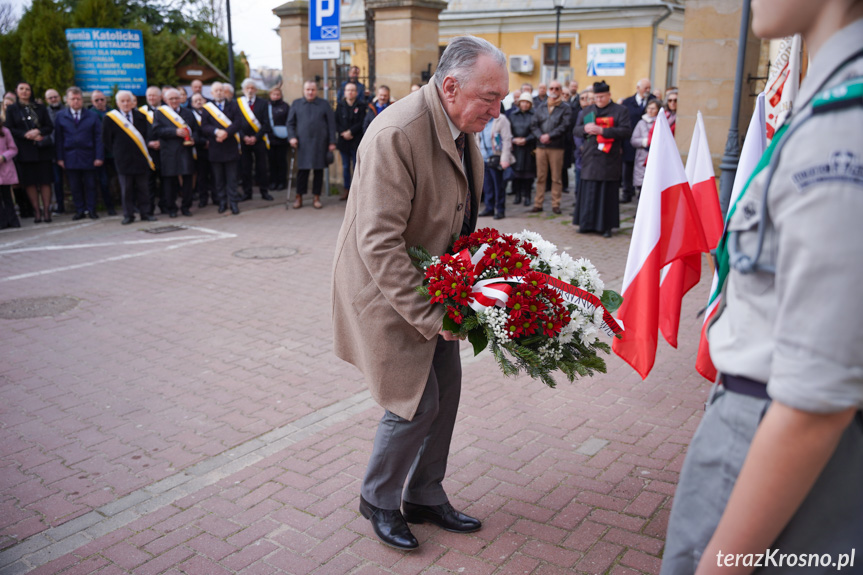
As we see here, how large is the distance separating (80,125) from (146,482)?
397 inches

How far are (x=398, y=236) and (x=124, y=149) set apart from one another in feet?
34.7

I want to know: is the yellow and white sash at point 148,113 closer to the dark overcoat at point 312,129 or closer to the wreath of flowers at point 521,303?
the dark overcoat at point 312,129

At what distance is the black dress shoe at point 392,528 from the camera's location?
3246mm

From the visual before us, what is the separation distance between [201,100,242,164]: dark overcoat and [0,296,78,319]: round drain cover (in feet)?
19.1

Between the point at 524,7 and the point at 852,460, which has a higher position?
the point at 524,7

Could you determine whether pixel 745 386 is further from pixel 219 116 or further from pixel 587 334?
pixel 219 116

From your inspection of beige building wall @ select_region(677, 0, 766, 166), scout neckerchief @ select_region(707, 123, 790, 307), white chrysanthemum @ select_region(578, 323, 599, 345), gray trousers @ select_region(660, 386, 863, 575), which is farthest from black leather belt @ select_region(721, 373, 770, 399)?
beige building wall @ select_region(677, 0, 766, 166)

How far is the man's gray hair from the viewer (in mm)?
2822

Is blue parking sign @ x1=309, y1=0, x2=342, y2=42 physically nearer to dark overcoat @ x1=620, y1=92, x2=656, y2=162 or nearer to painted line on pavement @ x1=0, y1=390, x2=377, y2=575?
dark overcoat @ x1=620, y1=92, x2=656, y2=162

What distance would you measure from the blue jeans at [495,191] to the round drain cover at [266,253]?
3.87 meters

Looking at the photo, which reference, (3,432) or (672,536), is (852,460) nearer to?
(672,536)

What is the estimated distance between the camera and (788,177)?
1.18m

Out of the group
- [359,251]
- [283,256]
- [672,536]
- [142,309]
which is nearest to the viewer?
[672,536]

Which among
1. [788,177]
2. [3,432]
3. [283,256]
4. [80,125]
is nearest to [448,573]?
[788,177]
